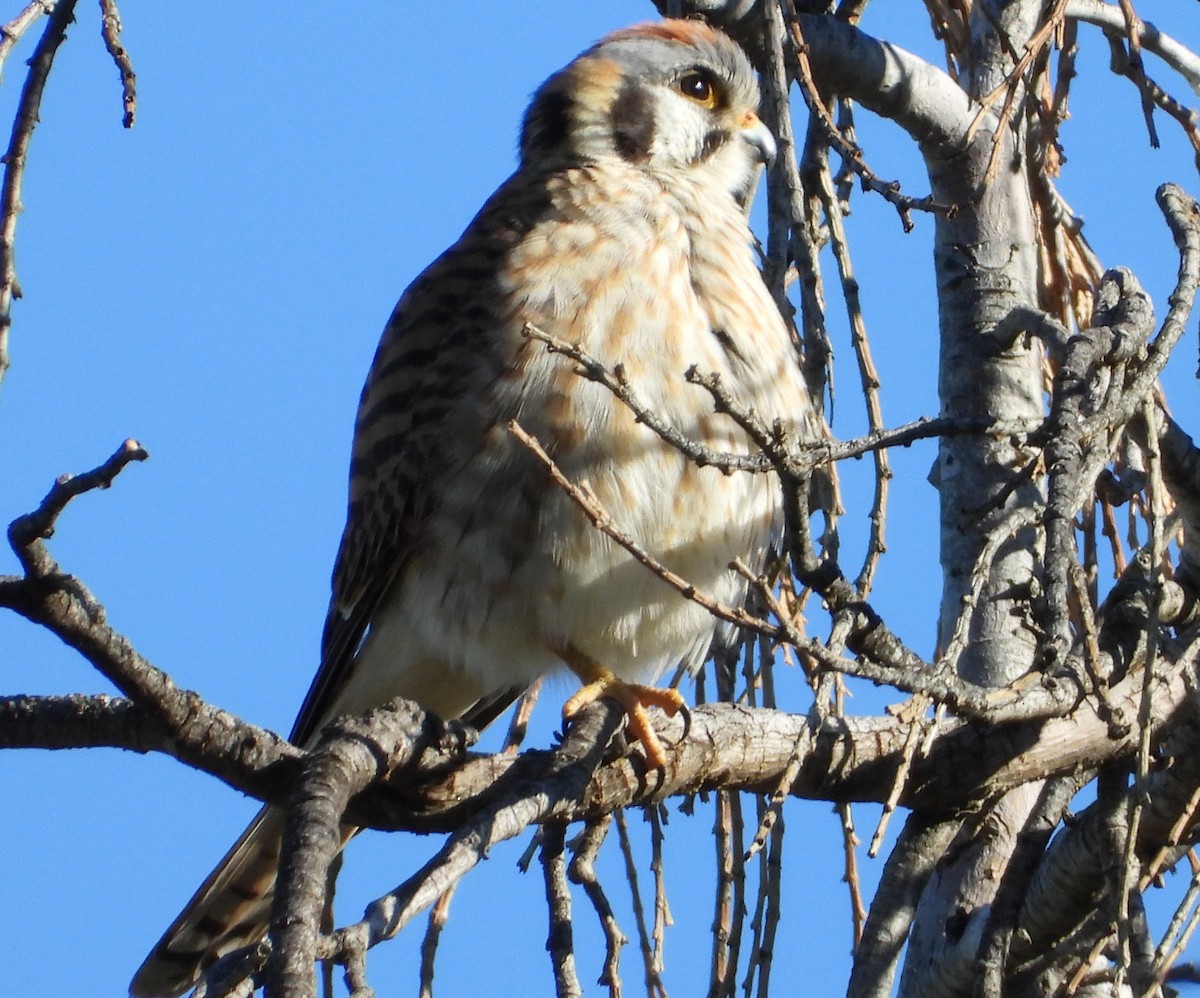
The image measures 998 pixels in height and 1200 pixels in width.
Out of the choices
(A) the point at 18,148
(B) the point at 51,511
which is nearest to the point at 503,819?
(B) the point at 51,511

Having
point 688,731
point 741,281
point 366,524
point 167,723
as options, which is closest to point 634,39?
point 741,281

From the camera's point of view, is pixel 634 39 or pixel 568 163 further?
pixel 634 39

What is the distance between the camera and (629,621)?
9.00 feet

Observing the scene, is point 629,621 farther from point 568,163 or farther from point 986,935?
point 568,163

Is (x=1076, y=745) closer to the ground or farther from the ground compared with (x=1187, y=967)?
farther from the ground

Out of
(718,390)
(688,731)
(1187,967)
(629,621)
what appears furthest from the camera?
(629,621)

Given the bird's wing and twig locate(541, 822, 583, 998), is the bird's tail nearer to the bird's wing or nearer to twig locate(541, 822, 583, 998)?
the bird's wing

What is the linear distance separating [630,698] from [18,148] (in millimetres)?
1290

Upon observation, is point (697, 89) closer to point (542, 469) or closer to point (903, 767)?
point (542, 469)

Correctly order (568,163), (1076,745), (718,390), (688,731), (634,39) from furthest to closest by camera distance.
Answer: (634,39)
(568,163)
(1076,745)
(688,731)
(718,390)

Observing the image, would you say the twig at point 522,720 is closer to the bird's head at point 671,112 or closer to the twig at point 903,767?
the twig at point 903,767

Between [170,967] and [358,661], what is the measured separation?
660 mm

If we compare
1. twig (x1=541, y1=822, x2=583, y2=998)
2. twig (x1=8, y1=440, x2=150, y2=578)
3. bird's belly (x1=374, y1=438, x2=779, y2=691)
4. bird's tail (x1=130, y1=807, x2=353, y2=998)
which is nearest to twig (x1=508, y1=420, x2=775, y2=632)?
twig (x1=541, y1=822, x2=583, y2=998)

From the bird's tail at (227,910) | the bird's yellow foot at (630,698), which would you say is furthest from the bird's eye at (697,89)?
the bird's tail at (227,910)
